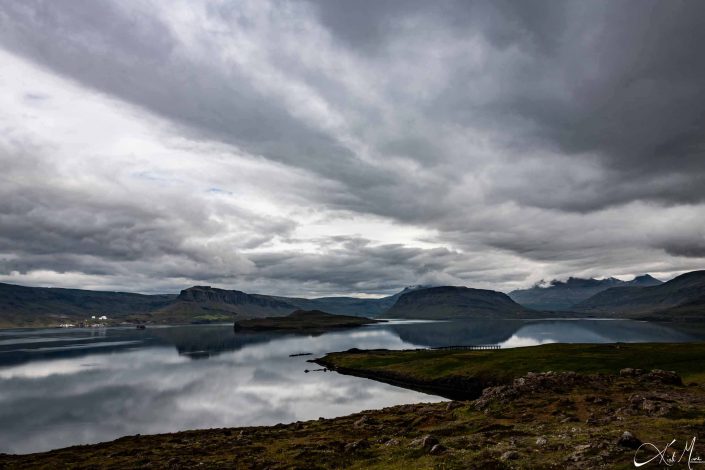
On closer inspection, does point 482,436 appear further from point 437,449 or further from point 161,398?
point 161,398

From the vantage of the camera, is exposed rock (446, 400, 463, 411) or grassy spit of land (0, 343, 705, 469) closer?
grassy spit of land (0, 343, 705, 469)

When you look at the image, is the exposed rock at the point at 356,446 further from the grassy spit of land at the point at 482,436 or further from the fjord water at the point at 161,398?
the fjord water at the point at 161,398

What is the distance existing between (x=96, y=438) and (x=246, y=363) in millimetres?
102893

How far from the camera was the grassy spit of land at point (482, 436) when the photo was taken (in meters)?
27.9

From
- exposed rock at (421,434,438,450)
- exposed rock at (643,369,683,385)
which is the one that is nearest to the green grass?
exposed rock at (643,369,683,385)

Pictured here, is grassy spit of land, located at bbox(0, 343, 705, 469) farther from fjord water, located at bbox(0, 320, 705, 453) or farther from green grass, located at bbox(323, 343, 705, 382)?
fjord water, located at bbox(0, 320, 705, 453)

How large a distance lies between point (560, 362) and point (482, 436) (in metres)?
79.7

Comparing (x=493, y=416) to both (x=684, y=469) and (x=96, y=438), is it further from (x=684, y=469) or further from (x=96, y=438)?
(x=96, y=438)

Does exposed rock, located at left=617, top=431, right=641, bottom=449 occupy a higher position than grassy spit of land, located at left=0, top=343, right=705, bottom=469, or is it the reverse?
exposed rock, located at left=617, top=431, right=641, bottom=449

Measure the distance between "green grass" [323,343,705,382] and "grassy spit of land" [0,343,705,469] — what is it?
49.2 ft

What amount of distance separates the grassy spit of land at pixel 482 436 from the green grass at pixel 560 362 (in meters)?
15.0

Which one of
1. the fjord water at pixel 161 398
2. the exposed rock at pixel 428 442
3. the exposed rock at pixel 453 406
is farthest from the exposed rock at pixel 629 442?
the fjord water at pixel 161 398

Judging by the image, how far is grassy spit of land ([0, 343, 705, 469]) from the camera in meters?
27.9

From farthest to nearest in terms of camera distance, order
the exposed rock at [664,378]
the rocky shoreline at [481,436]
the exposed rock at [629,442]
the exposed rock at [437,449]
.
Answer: the exposed rock at [664,378] < the exposed rock at [437,449] < the rocky shoreline at [481,436] < the exposed rock at [629,442]
